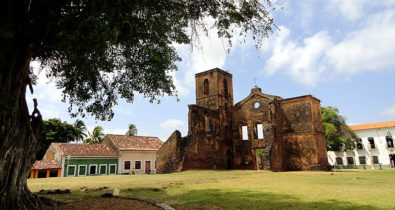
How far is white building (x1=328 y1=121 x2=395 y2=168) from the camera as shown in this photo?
128 feet

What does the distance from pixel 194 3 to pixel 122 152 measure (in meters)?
30.3

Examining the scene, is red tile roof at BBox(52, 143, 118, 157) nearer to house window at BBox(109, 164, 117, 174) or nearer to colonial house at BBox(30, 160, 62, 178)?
house window at BBox(109, 164, 117, 174)

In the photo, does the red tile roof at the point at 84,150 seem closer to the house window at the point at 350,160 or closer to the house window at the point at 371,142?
the house window at the point at 350,160

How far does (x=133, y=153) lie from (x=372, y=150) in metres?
36.8

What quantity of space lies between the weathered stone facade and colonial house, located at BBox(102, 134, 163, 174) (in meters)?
10.6

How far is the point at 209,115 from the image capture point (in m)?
26.0

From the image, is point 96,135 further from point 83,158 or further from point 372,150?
point 372,150

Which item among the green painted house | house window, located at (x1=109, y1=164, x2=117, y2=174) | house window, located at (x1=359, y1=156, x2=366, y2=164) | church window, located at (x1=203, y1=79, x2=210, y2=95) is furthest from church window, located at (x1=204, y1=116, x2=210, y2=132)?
house window, located at (x1=359, y1=156, x2=366, y2=164)

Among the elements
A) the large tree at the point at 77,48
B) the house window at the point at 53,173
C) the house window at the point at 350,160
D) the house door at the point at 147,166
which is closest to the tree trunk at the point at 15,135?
the large tree at the point at 77,48

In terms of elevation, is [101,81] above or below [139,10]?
below

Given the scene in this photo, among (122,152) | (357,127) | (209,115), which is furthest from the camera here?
(357,127)

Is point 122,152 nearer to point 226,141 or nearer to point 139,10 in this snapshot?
point 226,141

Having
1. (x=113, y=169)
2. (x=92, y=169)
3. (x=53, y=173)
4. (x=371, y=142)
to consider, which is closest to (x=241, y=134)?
(x=113, y=169)

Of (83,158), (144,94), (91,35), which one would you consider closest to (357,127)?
(83,158)
